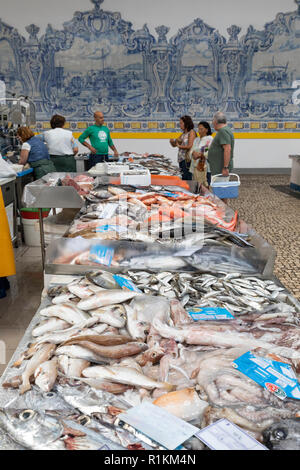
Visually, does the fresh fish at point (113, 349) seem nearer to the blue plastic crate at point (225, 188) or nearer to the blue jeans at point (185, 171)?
the blue plastic crate at point (225, 188)

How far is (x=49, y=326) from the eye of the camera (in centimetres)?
191

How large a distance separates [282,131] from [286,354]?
12610 millimetres

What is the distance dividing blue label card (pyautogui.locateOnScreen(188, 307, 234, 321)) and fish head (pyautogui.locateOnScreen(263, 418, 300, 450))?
702 mm

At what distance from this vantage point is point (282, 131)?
13281 millimetres

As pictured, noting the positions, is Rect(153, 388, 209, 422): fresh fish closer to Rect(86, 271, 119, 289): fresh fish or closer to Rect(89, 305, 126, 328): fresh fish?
Rect(89, 305, 126, 328): fresh fish

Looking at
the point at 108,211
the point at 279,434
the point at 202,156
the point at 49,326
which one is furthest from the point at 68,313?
the point at 202,156

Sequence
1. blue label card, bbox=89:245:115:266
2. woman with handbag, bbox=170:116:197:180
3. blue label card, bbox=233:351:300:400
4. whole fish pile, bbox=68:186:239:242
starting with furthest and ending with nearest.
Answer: woman with handbag, bbox=170:116:197:180 → whole fish pile, bbox=68:186:239:242 → blue label card, bbox=89:245:115:266 → blue label card, bbox=233:351:300:400

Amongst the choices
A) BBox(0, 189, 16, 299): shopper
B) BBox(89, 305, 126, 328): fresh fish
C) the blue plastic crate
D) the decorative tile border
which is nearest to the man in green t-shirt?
the blue plastic crate

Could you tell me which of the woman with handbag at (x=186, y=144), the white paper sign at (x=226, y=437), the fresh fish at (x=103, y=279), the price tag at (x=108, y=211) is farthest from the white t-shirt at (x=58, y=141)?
the white paper sign at (x=226, y=437)

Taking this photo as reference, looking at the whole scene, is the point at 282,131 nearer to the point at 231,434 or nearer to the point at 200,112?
the point at 200,112

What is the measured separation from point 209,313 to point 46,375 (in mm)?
838

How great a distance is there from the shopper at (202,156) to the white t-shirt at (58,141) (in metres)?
2.17

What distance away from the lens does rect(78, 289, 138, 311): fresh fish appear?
1997 mm

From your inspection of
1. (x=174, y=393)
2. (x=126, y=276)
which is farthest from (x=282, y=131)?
(x=174, y=393)
